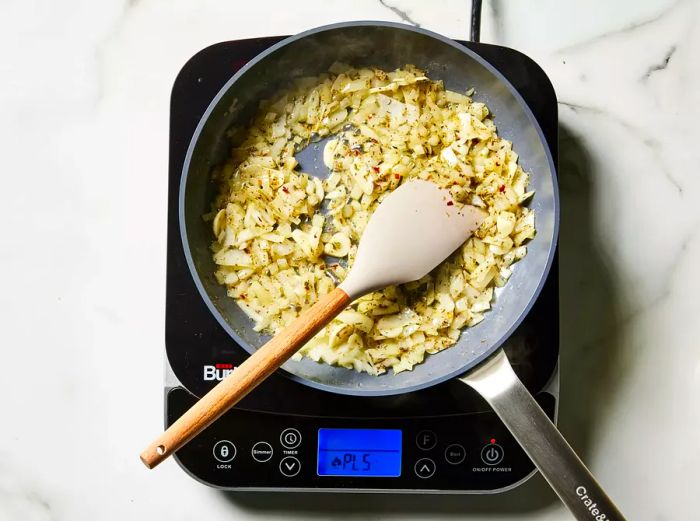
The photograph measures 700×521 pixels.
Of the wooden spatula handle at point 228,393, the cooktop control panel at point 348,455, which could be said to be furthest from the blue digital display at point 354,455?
the wooden spatula handle at point 228,393

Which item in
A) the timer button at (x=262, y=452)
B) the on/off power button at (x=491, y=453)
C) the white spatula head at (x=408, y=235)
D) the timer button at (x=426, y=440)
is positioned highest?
the white spatula head at (x=408, y=235)

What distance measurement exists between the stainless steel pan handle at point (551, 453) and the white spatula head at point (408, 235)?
146 millimetres

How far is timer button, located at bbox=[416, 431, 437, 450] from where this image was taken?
0.87 metres

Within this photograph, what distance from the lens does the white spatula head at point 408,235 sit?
31.6 inches

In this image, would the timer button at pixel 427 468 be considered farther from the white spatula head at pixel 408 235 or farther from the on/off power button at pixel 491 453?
the white spatula head at pixel 408 235

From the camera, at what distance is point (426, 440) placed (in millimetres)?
869

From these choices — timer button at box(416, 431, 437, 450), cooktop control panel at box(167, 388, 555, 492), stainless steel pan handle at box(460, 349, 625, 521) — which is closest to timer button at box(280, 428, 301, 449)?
cooktop control panel at box(167, 388, 555, 492)

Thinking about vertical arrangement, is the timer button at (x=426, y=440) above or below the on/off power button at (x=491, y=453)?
above

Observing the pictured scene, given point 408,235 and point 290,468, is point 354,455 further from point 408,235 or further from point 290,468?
point 408,235

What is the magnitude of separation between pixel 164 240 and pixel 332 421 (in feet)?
0.97

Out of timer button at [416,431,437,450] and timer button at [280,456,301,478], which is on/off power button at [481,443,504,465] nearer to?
timer button at [416,431,437,450]

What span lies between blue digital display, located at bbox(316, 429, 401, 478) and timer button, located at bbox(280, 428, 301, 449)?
0.02 meters

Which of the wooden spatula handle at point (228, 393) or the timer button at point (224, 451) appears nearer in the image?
the wooden spatula handle at point (228, 393)

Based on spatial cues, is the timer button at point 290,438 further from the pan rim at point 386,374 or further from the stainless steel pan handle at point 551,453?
the stainless steel pan handle at point 551,453
